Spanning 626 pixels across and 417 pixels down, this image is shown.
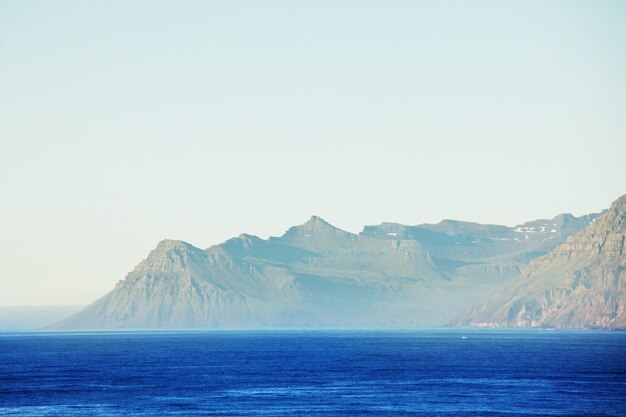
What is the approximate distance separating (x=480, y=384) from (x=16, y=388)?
75.6 meters

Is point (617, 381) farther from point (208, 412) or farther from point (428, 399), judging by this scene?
point (208, 412)

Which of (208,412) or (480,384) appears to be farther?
(480,384)

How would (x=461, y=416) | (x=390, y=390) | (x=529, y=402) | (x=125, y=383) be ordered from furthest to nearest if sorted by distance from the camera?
1. (x=125, y=383)
2. (x=390, y=390)
3. (x=529, y=402)
4. (x=461, y=416)

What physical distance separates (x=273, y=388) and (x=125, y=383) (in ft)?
91.4

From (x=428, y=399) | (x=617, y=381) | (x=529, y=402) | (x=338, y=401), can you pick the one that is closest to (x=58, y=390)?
(x=338, y=401)

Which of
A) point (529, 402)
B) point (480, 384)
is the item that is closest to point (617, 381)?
point (480, 384)

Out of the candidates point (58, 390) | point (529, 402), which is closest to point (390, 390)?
point (529, 402)

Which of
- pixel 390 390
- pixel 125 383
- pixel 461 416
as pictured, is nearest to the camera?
pixel 461 416

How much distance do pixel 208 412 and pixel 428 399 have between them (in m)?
33.8

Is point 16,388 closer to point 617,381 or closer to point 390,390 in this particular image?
point 390,390

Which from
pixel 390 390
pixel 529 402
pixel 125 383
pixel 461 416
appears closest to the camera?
pixel 461 416

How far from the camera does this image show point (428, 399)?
16312 centimetres

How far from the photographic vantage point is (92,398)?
546 feet

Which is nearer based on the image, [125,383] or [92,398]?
[92,398]
